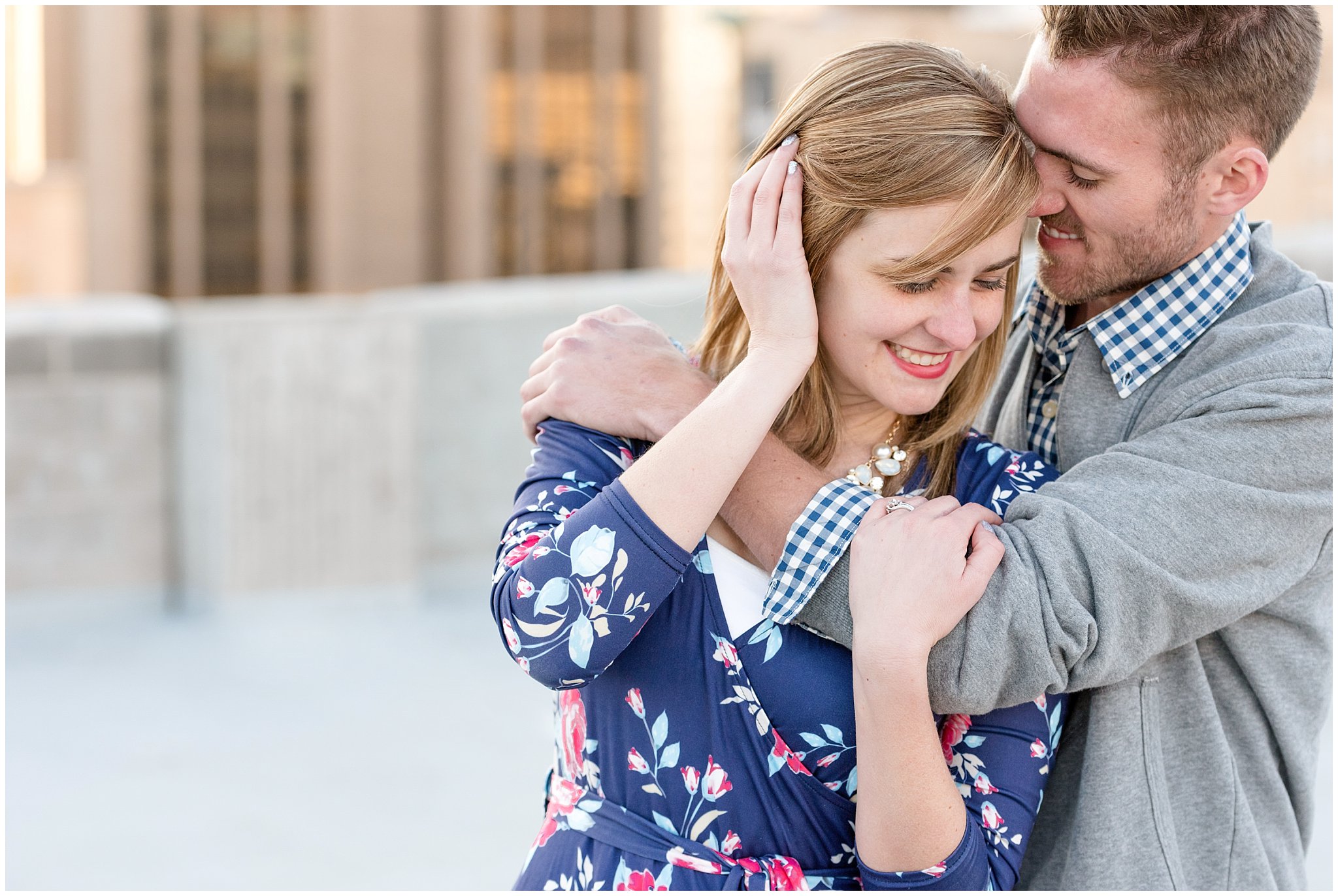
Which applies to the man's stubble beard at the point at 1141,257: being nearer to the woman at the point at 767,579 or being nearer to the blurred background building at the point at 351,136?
the woman at the point at 767,579

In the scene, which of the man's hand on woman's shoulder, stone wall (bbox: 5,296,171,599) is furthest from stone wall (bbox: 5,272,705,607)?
the man's hand on woman's shoulder

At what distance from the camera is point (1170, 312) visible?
1651mm

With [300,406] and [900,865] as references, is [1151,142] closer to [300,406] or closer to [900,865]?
[900,865]

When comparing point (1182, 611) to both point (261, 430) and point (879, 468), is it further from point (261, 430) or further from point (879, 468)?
point (261, 430)

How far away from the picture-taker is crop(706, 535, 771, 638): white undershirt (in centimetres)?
153

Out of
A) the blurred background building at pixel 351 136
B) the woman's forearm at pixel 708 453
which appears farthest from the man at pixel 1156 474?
the blurred background building at pixel 351 136

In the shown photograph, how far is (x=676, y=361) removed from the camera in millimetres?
1677

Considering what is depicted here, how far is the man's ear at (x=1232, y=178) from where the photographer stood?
65.2 inches

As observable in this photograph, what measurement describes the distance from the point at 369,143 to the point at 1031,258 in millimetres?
44342

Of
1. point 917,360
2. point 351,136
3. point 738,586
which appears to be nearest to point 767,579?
point 738,586

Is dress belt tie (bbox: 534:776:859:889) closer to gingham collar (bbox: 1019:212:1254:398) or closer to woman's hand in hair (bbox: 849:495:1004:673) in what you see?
woman's hand in hair (bbox: 849:495:1004:673)

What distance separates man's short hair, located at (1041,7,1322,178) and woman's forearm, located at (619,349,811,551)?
0.56m

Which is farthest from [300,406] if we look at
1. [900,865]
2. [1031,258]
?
[900,865]

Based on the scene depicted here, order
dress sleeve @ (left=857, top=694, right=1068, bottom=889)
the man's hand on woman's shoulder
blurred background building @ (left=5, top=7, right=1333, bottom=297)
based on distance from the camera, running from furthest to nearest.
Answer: blurred background building @ (left=5, top=7, right=1333, bottom=297), the man's hand on woman's shoulder, dress sleeve @ (left=857, top=694, right=1068, bottom=889)
